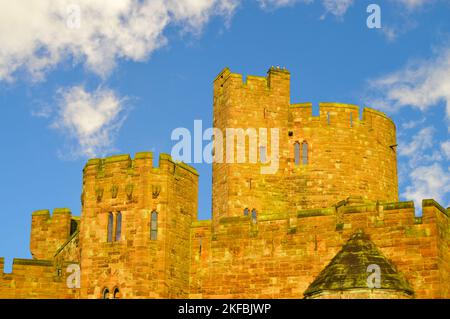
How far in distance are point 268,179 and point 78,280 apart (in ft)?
31.6

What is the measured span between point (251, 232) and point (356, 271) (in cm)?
490

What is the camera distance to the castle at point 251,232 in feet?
95.5

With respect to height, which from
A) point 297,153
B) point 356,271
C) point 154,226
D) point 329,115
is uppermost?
point 329,115

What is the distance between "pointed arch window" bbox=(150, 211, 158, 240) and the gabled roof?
20.3ft

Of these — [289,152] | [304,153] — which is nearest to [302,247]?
[289,152]

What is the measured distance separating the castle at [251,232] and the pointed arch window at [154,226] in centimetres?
4

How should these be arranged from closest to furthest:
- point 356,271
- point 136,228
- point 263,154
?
point 356,271
point 136,228
point 263,154

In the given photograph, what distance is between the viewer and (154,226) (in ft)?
105

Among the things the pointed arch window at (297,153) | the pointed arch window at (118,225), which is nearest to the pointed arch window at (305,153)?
the pointed arch window at (297,153)

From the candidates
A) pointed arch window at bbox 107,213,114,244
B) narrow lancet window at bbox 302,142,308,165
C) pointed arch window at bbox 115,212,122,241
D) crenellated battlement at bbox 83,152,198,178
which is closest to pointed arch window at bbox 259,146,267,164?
narrow lancet window at bbox 302,142,308,165

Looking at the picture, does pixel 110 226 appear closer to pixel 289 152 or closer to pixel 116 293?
pixel 116 293
